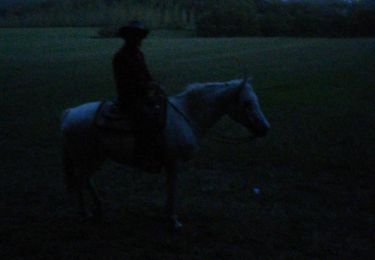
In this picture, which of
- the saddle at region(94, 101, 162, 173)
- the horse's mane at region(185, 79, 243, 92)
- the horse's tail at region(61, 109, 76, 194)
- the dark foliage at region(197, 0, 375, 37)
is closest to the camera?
the saddle at region(94, 101, 162, 173)

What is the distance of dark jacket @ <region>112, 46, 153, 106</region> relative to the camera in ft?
16.1

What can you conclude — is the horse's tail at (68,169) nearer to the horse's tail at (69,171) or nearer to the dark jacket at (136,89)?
the horse's tail at (69,171)

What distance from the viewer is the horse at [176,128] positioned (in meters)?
5.18

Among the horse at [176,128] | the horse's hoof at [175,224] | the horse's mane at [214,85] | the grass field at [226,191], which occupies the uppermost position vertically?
the horse's mane at [214,85]

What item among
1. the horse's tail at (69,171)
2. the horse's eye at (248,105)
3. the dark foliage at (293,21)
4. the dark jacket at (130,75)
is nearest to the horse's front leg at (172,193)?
the dark jacket at (130,75)

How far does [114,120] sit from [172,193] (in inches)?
37.8

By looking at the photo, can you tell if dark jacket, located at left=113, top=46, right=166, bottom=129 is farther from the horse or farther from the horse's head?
the horse's head

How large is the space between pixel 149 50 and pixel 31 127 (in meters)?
20.1

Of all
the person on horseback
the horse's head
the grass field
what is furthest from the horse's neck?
the grass field

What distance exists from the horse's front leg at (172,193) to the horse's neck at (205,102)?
0.50m

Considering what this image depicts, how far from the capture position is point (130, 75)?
16.2ft

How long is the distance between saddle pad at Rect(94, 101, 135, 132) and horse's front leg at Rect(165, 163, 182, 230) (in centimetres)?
58

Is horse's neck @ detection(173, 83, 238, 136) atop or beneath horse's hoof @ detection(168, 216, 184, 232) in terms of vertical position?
atop

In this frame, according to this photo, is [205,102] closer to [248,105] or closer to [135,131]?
[248,105]
